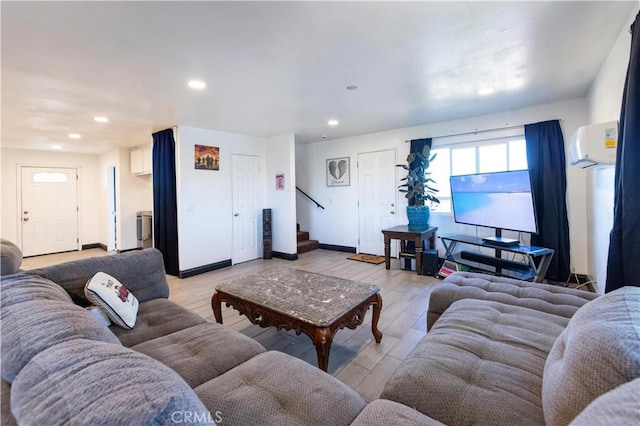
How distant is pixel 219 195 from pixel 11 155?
4.74m

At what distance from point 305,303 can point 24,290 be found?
1476mm

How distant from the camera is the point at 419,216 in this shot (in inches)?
180

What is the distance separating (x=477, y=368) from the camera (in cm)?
123

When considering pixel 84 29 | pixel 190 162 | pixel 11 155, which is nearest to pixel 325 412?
pixel 84 29

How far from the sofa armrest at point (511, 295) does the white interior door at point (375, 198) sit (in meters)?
3.18

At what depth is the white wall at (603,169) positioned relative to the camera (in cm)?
223

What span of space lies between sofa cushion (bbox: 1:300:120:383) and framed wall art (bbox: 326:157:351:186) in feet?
17.1

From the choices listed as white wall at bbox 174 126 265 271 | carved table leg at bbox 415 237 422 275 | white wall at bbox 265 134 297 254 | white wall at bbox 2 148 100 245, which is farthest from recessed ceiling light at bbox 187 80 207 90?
white wall at bbox 2 148 100 245

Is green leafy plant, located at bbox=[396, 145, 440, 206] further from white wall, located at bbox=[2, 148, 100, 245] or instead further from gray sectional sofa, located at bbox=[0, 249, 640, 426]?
white wall, located at bbox=[2, 148, 100, 245]

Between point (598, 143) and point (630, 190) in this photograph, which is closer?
point (630, 190)

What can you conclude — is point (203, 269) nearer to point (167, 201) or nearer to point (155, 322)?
point (167, 201)

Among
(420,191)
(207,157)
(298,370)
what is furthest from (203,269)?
(298,370)

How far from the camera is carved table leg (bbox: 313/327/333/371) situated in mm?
→ 1769

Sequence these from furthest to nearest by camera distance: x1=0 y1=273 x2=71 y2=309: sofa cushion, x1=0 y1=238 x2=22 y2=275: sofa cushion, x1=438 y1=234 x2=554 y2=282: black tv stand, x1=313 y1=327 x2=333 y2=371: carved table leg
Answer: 1. x1=438 y1=234 x2=554 y2=282: black tv stand
2. x1=313 y1=327 x2=333 y2=371: carved table leg
3. x1=0 y1=238 x2=22 y2=275: sofa cushion
4. x1=0 y1=273 x2=71 y2=309: sofa cushion
